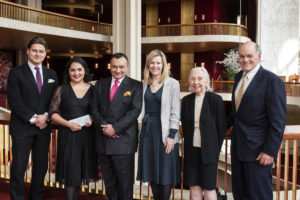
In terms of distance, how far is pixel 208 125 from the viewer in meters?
2.53

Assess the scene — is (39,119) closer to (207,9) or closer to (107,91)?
(107,91)

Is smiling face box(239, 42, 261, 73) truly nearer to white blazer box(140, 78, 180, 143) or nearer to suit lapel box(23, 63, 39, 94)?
white blazer box(140, 78, 180, 143)

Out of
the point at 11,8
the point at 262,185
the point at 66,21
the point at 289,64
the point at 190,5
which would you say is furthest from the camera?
the point at 190,5

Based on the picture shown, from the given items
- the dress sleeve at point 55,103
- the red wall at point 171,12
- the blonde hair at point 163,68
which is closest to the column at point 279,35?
the red wall at point 171,12

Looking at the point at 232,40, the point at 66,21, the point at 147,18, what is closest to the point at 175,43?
the point at 232,40

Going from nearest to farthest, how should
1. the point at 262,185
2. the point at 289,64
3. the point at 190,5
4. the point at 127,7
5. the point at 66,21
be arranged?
the point at 262,185 → the point at 127,7 → the point at 66,21 → the point at 289,64 → the point at 190,5

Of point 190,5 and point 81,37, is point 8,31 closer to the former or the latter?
point 81,37

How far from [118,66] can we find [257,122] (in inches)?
50.2

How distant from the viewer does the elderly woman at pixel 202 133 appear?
2.53 metres

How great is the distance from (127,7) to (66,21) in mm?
6683

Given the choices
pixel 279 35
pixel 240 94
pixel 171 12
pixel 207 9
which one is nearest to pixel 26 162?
pixel 240 94

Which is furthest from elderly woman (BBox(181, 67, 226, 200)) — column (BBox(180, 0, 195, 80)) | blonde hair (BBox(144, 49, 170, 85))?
column (BBox(180, 0, 195, 80))

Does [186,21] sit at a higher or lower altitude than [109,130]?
higher

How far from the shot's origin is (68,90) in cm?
282
